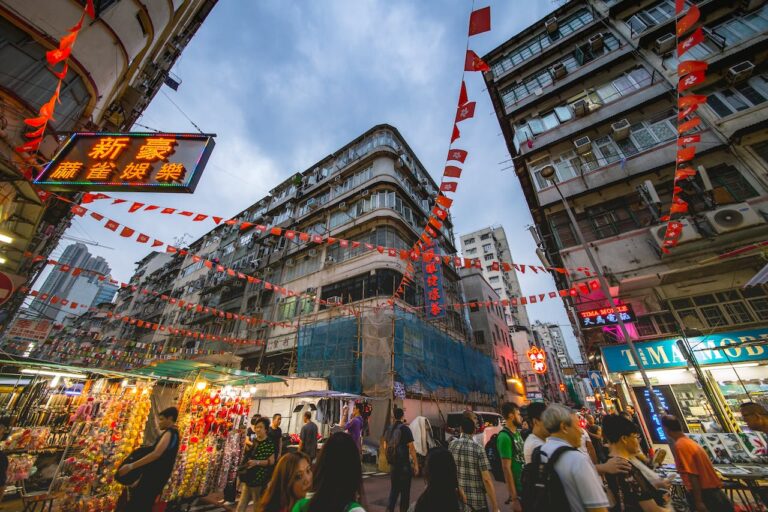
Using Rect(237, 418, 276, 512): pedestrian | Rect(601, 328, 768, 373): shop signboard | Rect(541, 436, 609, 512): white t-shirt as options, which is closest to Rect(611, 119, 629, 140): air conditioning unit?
Rect(601, 328, 768, 373): shop signboard

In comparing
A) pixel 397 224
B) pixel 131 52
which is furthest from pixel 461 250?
pixel 131 52

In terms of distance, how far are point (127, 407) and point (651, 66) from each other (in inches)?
882

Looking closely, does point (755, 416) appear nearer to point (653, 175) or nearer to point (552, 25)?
point (653, 175)

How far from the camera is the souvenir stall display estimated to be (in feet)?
21.2

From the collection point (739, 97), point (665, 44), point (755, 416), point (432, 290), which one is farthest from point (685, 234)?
point (432, 290)

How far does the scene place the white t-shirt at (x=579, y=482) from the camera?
77.7 inches

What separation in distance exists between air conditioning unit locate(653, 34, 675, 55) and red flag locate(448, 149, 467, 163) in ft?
42.6

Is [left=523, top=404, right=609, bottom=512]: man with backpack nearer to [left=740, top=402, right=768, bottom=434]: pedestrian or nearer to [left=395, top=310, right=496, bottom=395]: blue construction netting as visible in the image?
[left=740, top=402, right=768, bottom=434]: pedestrian

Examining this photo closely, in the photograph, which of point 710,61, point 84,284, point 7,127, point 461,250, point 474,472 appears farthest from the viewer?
point 84,284

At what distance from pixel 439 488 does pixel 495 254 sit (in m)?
51.5

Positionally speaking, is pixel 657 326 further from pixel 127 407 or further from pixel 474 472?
pixel 127 407

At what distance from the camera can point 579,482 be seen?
2.04 metres

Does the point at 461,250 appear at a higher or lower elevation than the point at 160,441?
higher

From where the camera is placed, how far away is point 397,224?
18406mm
